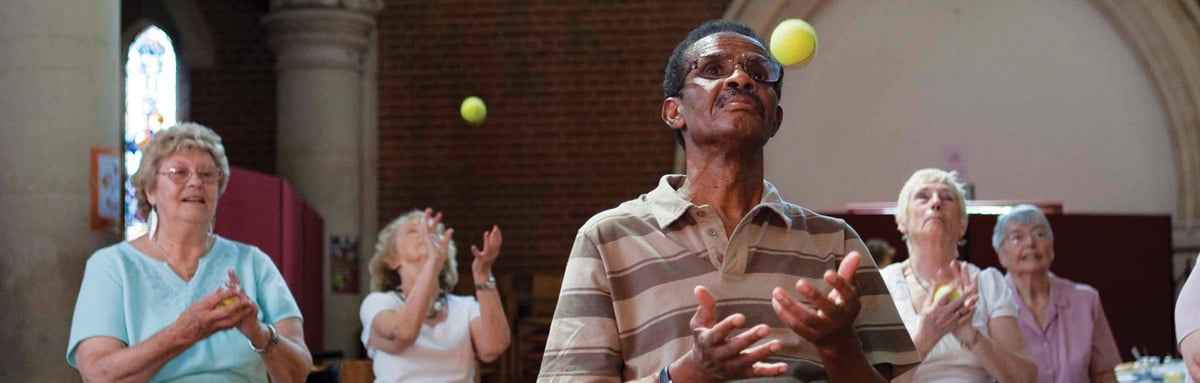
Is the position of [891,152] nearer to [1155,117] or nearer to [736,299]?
[1155,117]

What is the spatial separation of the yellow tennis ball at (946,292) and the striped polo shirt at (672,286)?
5.10 ft

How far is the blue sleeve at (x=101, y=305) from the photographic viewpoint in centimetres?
327

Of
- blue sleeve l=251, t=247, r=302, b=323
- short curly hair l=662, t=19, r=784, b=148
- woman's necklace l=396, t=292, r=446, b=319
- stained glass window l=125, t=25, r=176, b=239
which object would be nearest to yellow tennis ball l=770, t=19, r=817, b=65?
woman's necklace l=396, t=292, r=446, b=319

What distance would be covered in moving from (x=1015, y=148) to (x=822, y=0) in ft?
5.52

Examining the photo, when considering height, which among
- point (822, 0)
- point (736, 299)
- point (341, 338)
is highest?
point (822, 0)

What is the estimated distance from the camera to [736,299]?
1929 mm

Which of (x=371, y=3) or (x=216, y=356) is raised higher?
(x=371, y=3)

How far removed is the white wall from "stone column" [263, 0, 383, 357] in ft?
9.72

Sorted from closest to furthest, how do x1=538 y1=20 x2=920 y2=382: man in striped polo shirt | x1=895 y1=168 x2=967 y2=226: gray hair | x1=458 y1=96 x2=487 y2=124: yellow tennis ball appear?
1. x1=538 y1=20 x2=920 y2=382: man in striped polo shirt
2. x1=895 y1=168 x2=967 y2=226: gray hair
3. x1=458 y1=96 x2=487 y2=124: yellow tennis ball

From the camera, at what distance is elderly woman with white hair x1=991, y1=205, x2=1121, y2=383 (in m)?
4.47

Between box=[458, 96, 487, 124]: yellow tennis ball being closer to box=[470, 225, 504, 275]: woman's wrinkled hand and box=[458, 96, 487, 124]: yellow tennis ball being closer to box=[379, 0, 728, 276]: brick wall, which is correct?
box=[379, 0, 728, 276]: brick wall

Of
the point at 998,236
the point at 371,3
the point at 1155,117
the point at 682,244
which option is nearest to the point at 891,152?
the point at 1155,117

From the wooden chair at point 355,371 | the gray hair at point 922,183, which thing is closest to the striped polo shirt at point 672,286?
the gray hair at point 922,183

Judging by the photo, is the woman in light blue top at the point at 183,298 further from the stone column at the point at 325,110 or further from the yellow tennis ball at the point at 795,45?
the stone column at the point at 325,110
